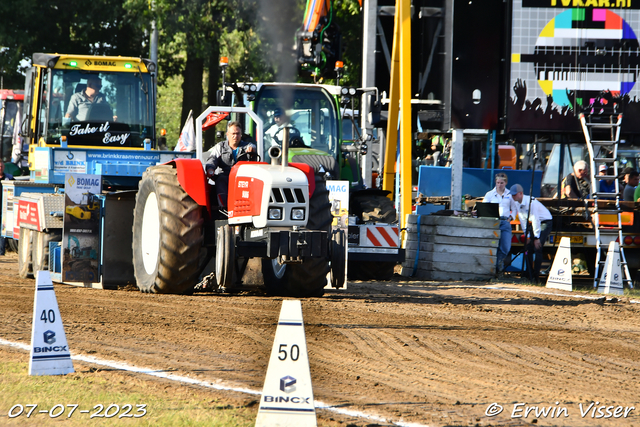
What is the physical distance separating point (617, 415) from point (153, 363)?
3156 millimetres

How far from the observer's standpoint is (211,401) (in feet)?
17.4

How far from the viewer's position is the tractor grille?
9008 millimetres

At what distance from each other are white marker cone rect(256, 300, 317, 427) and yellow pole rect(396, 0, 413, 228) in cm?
1005

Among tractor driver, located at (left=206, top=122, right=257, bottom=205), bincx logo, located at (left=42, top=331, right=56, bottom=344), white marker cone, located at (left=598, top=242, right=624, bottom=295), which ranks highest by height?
tractor driver, located at (left=206, top=122, right=257, bottom=205)

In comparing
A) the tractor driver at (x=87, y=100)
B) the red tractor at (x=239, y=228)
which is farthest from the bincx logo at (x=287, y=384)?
the tractor driver at (x=87, y=100)

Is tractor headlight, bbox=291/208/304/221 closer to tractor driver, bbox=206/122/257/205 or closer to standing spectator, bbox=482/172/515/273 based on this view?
tractor driver, bbox=206/122/257/205

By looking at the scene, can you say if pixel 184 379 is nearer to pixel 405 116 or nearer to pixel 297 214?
pixel 297 214

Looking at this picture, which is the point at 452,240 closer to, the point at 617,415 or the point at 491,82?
the point at 491,82

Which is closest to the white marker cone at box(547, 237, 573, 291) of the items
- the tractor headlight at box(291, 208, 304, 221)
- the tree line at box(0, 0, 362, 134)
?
the tractor headlight at box(291, 208, 304, 221)

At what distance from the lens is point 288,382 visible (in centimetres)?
466

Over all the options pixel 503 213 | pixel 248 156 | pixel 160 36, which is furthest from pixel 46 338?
pixel 160 36

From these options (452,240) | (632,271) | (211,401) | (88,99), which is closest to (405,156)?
(452,240)

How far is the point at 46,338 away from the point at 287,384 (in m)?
2.06

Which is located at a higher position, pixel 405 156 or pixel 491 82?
pixel 491 82
